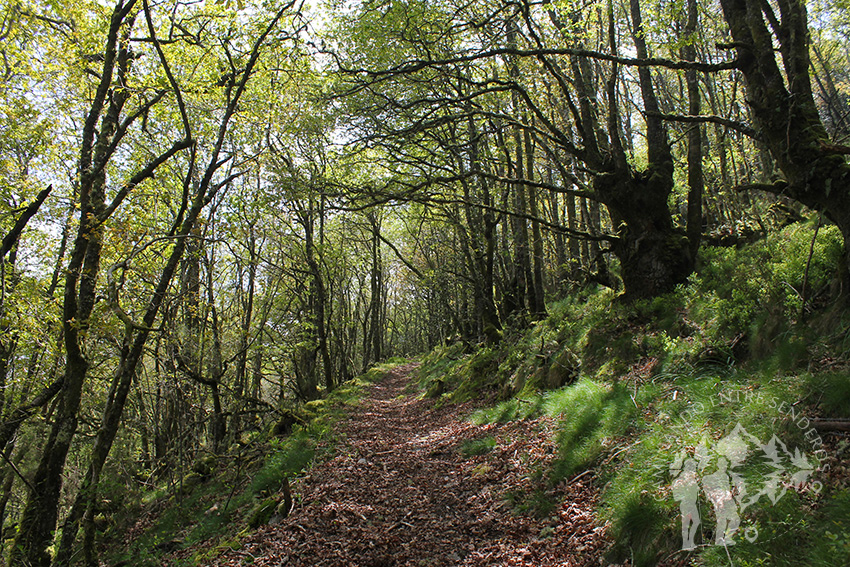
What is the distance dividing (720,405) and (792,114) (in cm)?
315

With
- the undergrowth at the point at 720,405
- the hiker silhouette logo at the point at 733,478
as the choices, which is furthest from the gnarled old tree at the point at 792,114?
the hiker silhouette logo at the point at 733,478

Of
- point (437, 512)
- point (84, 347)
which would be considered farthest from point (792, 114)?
point (84, 347)

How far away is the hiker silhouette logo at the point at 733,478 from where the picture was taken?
2842 mm

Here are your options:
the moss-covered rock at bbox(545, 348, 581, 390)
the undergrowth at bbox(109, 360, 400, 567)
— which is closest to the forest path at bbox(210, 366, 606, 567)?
the undergrowth at bbox(109, 360, 400, 567)

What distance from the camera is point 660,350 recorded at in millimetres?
6262

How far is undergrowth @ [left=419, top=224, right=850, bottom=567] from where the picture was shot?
9.00ft

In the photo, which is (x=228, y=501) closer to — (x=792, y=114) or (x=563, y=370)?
(x=563, y=370)

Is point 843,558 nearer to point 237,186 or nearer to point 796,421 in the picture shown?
point 796,421

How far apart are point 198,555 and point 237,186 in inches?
407

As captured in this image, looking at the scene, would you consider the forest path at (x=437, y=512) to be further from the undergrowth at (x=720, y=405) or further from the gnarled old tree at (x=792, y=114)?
the gnarled old tree at (x=792, y=114)

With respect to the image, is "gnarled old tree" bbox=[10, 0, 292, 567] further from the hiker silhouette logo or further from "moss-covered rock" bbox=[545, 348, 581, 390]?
"moss-covered rock" bbox=[545, 348, 581, 390]

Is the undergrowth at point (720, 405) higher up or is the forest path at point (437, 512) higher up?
the undergrowth at point (720, 405)

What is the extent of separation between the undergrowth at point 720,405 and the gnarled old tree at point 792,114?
798 millimetres

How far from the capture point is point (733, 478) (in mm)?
3123
